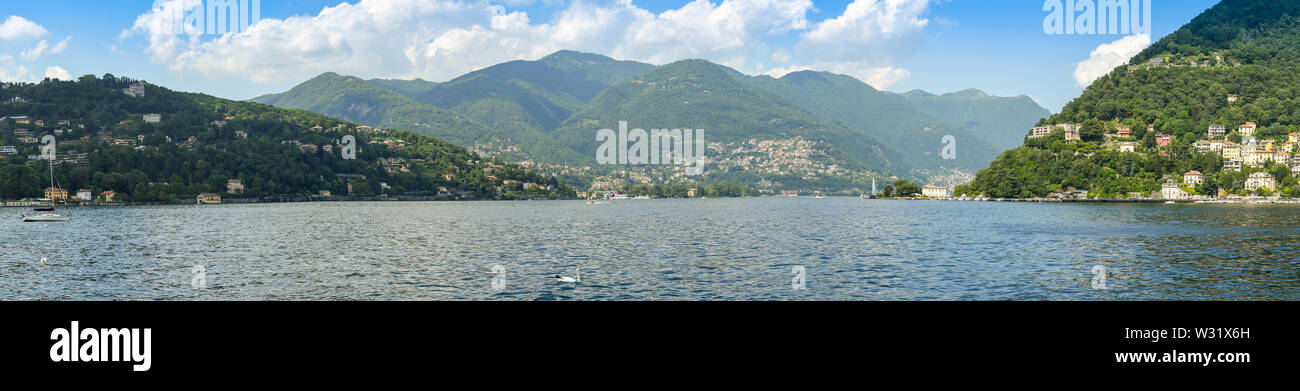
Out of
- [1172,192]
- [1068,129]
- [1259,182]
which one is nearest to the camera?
[1259,182]

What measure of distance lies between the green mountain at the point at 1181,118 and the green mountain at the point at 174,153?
127 m

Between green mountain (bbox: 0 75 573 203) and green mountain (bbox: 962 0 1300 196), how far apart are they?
12714cm

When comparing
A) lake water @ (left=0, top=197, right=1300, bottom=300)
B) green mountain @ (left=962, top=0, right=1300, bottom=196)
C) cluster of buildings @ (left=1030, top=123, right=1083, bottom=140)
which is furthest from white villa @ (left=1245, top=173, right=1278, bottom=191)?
Answer: lake water @ (left=0, top=197, right=1300, bottom=300)

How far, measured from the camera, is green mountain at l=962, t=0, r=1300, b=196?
5709 inches

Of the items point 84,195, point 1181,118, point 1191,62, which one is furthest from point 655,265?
point 1191,62

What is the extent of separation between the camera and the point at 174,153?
14788cm

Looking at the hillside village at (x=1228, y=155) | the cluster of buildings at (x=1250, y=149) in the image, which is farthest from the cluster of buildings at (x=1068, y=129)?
the cluster of buildings at (x=1250, y=149)

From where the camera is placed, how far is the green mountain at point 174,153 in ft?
430

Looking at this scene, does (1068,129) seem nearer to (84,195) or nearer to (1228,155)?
(1228,155)

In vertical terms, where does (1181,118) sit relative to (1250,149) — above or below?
above

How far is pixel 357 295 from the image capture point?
24.6 meters

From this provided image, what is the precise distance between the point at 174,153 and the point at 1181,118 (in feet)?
671
